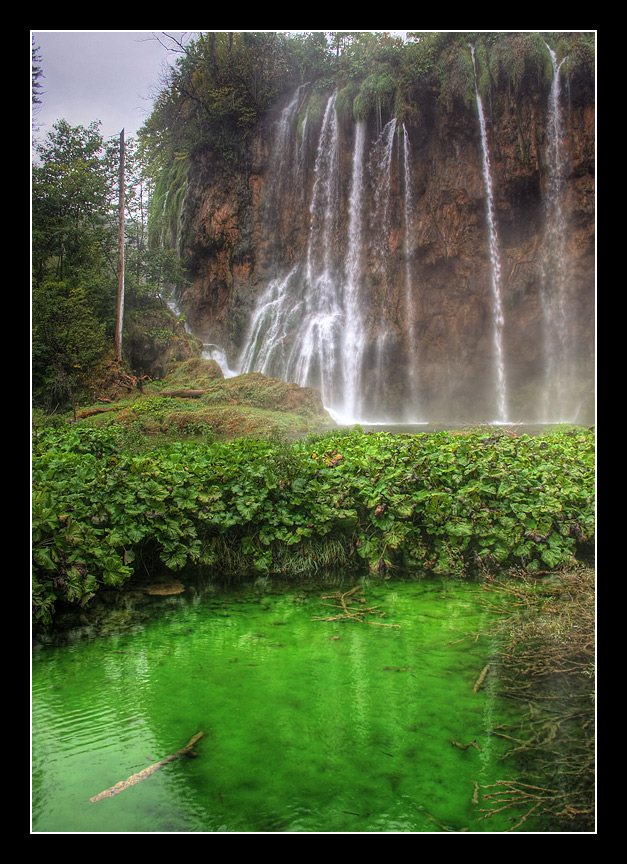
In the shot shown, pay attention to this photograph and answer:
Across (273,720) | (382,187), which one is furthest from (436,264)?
(273,720)

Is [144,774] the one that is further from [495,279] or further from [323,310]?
[495,279]

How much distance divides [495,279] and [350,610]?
14.6m

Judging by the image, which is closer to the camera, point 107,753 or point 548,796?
point 548,796

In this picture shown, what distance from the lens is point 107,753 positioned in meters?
1.75

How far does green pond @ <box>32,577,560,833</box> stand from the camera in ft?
4.92

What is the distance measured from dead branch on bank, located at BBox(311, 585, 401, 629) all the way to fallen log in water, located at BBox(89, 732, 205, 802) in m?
1.27

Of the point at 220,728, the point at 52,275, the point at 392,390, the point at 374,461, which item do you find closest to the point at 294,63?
the point at 392,390

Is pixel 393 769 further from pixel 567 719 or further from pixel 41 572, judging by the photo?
pixel 41 572

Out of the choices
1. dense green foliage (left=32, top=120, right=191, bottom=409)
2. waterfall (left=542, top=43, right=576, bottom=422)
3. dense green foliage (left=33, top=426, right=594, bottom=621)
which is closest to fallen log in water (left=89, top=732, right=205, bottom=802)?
dense green foliage (left=33, top=426, right=594, bottom=621)

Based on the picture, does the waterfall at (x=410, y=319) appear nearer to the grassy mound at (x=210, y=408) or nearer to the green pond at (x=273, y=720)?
the grassy mound at (x=210, y=408)

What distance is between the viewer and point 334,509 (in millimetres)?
3875

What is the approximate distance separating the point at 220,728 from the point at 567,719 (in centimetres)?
114
